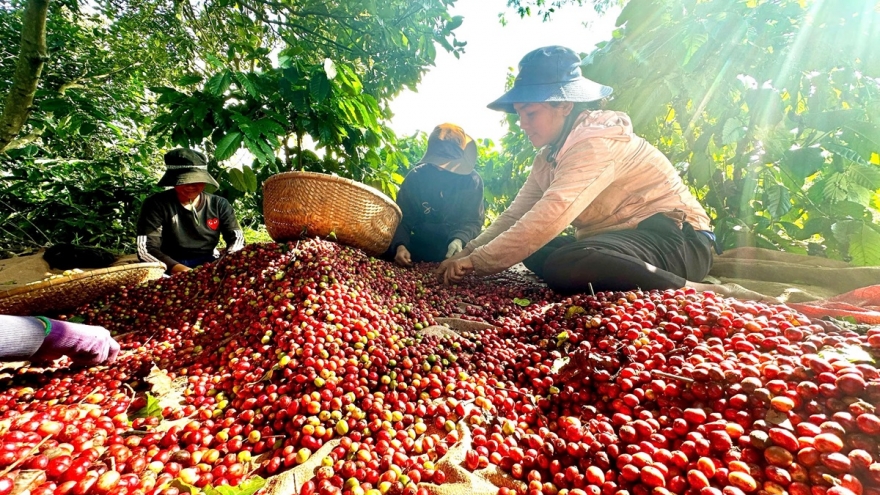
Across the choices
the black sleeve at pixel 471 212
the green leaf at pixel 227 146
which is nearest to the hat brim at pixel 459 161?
the black sleeve at pixel 471 212

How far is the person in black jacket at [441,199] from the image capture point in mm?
4164

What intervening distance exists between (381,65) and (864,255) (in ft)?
16.1

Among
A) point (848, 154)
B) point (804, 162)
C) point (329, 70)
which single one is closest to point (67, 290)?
point (329, 70)

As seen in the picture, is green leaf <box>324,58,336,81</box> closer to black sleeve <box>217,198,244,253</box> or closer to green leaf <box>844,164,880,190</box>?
black sleeve <box>217,198,244,253</box>

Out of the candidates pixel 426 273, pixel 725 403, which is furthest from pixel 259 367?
pixel 426 273

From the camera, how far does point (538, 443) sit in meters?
1.17

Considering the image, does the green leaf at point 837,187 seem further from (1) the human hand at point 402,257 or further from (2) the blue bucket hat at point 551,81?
(1) the human hand at point 402,257

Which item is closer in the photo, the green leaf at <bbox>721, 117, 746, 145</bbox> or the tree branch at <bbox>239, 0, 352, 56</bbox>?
the green leaf at <bbox>721, 117, 746, 145</bbox>

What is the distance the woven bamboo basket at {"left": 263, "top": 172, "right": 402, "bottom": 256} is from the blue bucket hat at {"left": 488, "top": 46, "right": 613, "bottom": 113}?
1.39 meters

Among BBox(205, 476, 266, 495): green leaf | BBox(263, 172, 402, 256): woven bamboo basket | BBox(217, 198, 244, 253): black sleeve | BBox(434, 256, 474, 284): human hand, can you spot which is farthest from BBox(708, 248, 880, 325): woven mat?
BBox(217, 198, 244, 253): black sleeve

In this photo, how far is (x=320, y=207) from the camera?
299 centimetres

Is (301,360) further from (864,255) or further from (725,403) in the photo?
(864,255)

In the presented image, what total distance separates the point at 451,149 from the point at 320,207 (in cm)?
175

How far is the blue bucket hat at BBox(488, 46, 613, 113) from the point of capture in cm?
263
